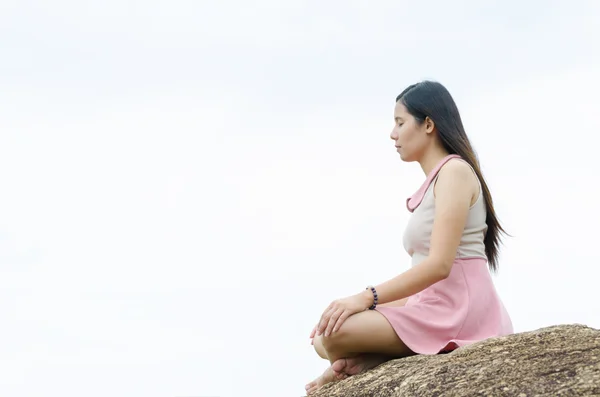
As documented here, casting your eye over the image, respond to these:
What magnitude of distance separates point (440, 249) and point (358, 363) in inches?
44.9

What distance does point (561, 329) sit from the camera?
7.29 metres

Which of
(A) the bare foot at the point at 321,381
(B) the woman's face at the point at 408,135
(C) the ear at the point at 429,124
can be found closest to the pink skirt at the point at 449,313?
(A) the bare foot at the point at 321,381

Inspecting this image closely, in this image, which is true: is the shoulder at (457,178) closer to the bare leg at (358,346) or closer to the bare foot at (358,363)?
the bare leg at (358,346)

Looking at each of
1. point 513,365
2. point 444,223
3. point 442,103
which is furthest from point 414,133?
point 513,365

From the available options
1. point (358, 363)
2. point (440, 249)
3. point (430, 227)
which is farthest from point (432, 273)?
point (358, 363)

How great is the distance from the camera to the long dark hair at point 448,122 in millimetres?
7734

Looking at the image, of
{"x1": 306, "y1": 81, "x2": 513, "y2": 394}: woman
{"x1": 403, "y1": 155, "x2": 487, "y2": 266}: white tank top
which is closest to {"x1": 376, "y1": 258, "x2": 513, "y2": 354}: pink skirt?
{"x1": 306, "y1": 81, "x2": 513, "y2": 394}: woman

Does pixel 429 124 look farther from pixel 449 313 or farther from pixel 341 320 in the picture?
pixel 341 320

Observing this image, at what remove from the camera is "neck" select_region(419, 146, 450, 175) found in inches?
306

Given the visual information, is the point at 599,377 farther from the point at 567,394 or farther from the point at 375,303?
the point at 375,303

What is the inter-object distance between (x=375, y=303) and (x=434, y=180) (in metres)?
1.05

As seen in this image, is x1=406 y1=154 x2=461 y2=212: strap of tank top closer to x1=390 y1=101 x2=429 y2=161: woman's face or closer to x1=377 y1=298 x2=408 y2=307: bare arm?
x1=390 y1=101 x2=429 y2=161: woman's face

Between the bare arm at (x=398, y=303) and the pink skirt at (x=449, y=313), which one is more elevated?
the bare arm at (x=398, y=303)

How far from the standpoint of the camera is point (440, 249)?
7.19m
